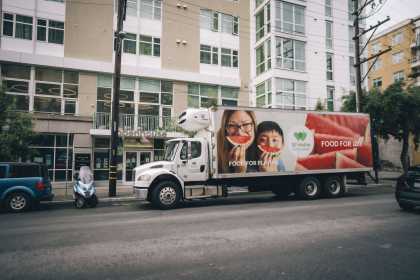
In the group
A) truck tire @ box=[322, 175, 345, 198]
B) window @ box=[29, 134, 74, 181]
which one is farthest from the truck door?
window @ box=[29, 134, 74, 181]

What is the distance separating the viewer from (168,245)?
17.0ft

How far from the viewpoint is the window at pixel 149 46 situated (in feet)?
67.9

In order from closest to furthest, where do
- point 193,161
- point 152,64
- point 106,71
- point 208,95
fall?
1. point 193,161
2. point 106,71
3. point 152,64
4. point 208,95

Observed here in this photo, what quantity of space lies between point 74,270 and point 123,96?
56.9ft

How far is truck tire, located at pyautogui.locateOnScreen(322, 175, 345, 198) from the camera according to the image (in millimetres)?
11586

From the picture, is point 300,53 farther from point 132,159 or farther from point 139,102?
point 132,159

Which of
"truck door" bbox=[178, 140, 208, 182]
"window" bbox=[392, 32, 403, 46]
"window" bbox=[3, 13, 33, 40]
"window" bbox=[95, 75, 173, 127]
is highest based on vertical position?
"window" bbox=[392, 32, 403, 46]

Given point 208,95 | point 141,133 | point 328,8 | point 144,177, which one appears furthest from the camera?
point 328,8

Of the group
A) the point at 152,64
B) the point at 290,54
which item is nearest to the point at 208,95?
the point at 152,64

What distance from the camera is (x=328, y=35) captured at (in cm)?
2652

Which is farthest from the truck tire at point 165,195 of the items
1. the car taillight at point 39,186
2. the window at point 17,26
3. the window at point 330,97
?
the window at point 330,97

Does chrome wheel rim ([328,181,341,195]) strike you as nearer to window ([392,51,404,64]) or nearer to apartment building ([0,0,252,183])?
apartment building ([0,0,252,183])

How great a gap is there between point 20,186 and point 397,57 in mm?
49288

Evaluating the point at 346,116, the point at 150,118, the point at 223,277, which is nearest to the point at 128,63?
the point at 150,118
